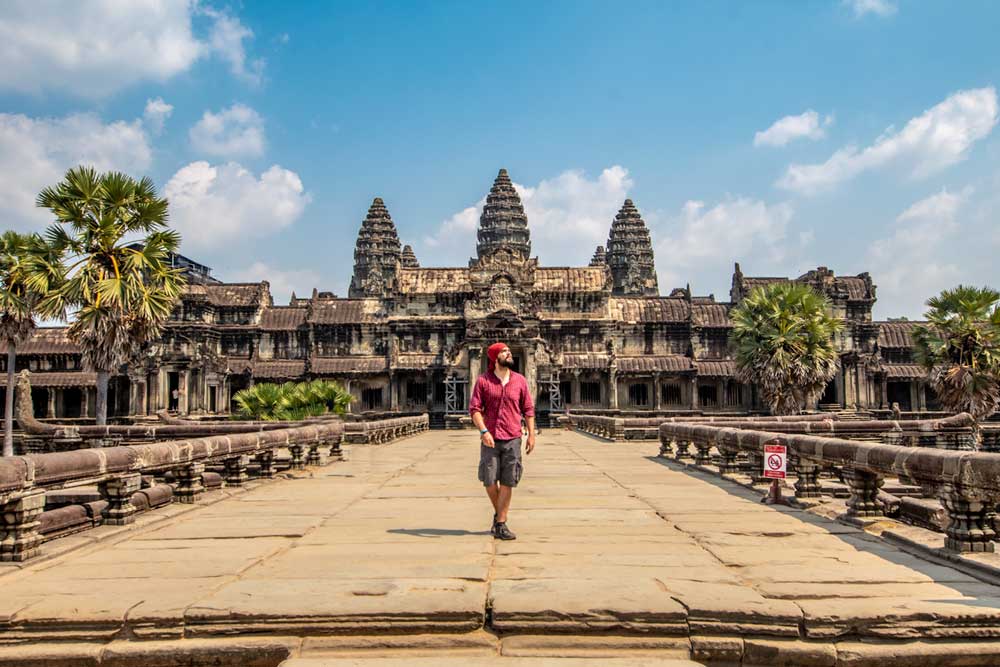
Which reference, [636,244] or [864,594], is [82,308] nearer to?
[864,594]

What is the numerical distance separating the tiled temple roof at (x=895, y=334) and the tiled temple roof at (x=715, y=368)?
10.4 m

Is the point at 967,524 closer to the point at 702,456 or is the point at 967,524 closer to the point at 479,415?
the point at 479,415

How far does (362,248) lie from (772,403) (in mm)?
65859

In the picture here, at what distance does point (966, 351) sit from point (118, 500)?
105ft

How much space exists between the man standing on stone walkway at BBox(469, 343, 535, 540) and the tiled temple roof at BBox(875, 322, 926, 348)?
52.4 m

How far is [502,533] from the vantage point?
8.73m

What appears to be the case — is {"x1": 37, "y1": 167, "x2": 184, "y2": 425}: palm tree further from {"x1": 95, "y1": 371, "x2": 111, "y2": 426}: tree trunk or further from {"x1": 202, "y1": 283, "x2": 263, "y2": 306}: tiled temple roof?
{"x1": 202, "y1": 283, "x2": 263, "y2": 306}: tiled temple roof

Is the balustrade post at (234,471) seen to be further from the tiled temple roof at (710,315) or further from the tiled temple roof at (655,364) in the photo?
the tiled temple roof at (710,315)

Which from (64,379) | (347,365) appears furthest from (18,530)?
(64,379)

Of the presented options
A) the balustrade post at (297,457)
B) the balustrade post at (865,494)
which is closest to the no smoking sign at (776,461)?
the balustrade post at (865,494)

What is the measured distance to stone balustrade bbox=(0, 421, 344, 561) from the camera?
774 centimetres

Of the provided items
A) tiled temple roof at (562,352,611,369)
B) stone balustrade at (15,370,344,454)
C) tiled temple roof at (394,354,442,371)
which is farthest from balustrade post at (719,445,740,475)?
tiled temple roof at (394,354,442,371)

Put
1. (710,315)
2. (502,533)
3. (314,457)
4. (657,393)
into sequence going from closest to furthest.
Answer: (502,533) → (314,457) → (657,393) → (710,315)

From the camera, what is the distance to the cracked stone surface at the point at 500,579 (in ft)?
18.4
